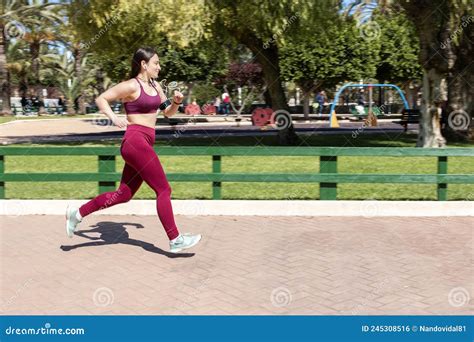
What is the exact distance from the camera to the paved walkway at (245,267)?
434 cm

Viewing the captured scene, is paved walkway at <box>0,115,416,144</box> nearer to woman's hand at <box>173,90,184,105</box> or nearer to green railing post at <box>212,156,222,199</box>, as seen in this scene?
green railing post at <box>212,156,222,199</box>

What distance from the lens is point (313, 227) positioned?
6953mm

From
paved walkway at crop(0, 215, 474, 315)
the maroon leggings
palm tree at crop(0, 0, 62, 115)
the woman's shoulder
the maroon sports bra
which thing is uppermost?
palm tree at crop(0, 0, 62, 115)

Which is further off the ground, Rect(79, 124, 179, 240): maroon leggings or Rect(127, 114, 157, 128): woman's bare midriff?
Rect(127, 114, 157, 128): woman's bare midriff

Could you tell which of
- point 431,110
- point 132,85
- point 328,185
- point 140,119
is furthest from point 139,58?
point 431,110

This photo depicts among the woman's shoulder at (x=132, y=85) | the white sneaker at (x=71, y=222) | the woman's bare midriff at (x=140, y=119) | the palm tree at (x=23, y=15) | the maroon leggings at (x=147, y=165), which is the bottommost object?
the white sneaker at (x=71, y=222)

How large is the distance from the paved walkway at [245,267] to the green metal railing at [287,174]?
649mm

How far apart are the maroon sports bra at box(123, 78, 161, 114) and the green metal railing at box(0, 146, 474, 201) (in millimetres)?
2203

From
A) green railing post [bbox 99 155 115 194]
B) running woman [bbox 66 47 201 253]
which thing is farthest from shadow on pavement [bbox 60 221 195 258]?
green railing post [bbox 99 155 115 194]

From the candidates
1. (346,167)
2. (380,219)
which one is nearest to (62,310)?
(380,219)

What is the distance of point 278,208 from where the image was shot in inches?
298

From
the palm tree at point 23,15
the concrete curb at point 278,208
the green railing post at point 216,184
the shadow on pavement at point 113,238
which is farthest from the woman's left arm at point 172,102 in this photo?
the palm tree at point 23,15

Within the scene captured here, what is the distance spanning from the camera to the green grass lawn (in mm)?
9164

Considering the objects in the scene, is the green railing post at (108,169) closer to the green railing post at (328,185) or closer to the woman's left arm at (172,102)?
the woman's left arm at (172,102)
